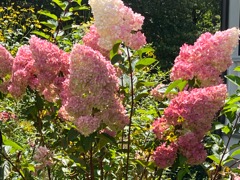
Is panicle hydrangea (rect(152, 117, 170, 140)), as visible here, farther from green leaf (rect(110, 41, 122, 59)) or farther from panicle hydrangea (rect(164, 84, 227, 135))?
green leaf (rect(110, 41, 122, 59))

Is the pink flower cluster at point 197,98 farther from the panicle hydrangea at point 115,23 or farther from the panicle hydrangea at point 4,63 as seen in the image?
the panicle hydrangea at point 4,63

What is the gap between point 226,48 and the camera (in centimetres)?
234

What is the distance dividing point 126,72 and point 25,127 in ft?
3.88

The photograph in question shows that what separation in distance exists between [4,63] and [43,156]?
421 mm

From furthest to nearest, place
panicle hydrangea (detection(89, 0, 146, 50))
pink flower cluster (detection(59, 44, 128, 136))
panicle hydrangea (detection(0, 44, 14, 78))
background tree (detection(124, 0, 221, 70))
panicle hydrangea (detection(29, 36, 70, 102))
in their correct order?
background tree (detection(124, 0, 221, 70)) → panicle hydrangea (detection(0, 44, 14, 78)) → panicle hydrangea (detection(29, 36, 70, 102)) → panicle hydrangea (detection(89, 0, 146, 50)) → pink flower cluster (detection(59, 44, 128, 136))

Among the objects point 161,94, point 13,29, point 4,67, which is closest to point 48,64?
point 4,67

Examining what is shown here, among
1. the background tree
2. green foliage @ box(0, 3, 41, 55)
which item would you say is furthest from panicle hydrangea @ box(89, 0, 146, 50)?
the background tree

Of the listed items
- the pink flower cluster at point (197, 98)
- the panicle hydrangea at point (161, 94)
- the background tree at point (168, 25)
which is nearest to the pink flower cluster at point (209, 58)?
the pink flower cluster at point (197, 98)

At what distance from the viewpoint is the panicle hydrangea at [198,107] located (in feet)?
7.33

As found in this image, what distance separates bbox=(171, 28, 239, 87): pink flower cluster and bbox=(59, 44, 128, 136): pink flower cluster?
0.37 meters

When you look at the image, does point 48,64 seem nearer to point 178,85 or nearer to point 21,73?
point 21,73

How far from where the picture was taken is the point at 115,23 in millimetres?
2227

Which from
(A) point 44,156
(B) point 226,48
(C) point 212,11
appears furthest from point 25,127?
(C) point 212,11

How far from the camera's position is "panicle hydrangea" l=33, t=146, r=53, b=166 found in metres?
2.51
